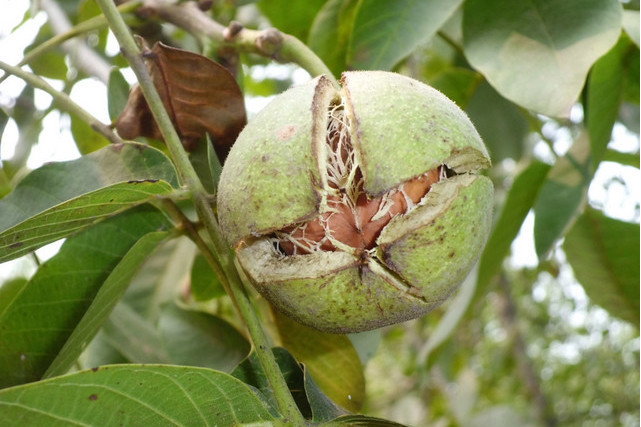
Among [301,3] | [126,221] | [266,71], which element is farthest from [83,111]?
[266,71]

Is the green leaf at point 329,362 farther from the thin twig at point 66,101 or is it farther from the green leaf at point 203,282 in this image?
the thin twig at point 66,101

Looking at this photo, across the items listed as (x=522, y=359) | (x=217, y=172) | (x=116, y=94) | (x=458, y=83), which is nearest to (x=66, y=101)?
(x=116, y=94)

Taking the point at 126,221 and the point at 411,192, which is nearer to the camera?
the point at 411,192

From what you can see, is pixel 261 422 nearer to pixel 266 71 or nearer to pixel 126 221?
pixel 126 221

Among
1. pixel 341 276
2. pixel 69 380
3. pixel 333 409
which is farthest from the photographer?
pixel 333 409

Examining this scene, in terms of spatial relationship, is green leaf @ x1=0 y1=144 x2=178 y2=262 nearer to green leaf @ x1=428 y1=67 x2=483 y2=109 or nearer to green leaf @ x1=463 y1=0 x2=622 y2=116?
green leaf @ x1=463 y1=0 x2=622 y2=116

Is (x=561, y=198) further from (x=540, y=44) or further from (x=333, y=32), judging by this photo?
(x=333, y=32)
